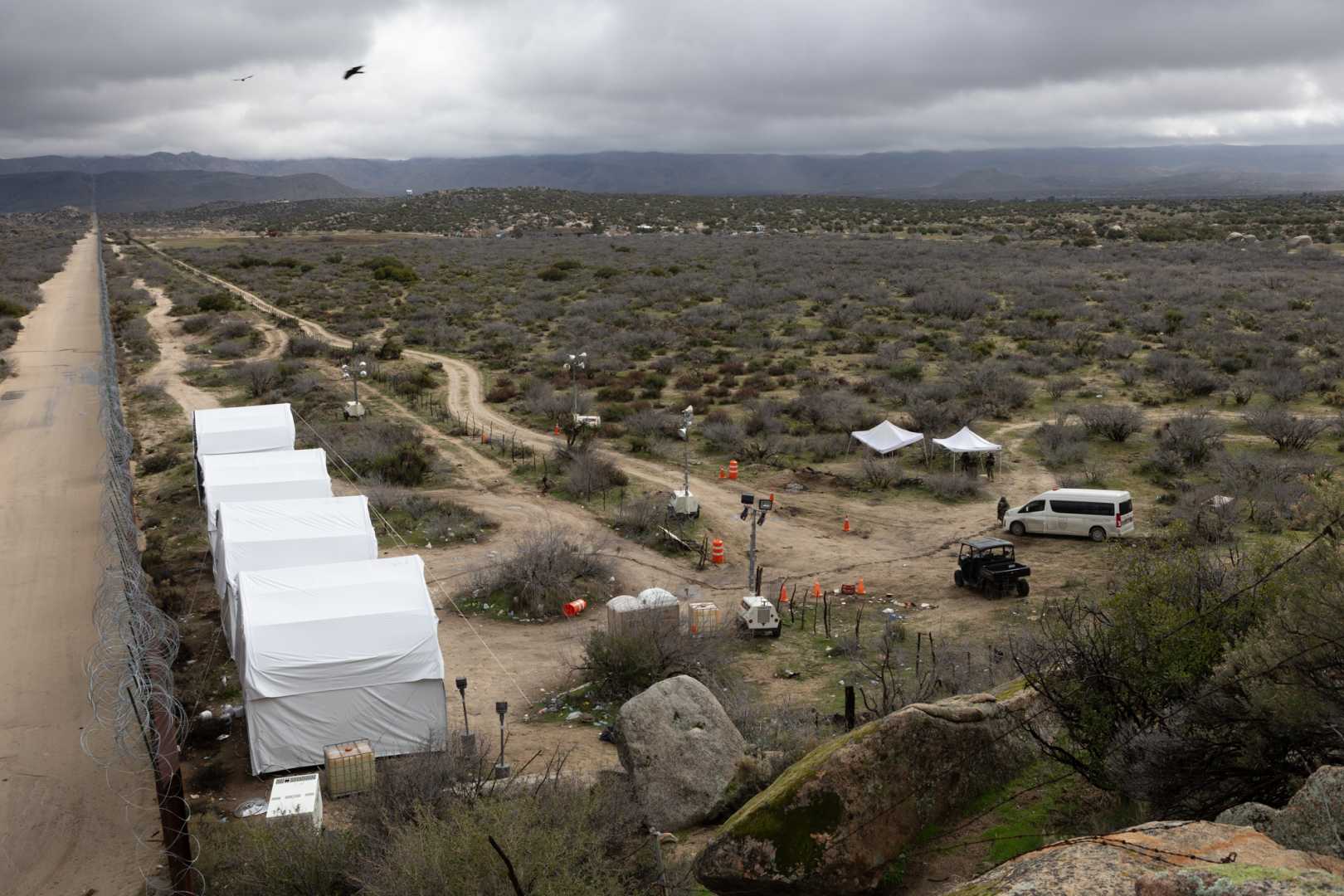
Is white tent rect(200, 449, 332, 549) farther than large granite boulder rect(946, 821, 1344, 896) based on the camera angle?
Yes

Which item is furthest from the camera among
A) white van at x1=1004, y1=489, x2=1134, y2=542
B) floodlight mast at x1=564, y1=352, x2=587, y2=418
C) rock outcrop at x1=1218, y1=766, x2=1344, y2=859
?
floodlight mast at x1=564, y1=352, x2=587, y2=418

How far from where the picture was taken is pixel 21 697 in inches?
615

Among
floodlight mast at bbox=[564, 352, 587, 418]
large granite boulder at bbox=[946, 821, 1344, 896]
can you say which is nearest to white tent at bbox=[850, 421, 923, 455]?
floodlight mast at bbox=[564, 352, 587, 418]

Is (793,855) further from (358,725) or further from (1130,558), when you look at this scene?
(358,725)

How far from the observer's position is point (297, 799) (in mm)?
11570

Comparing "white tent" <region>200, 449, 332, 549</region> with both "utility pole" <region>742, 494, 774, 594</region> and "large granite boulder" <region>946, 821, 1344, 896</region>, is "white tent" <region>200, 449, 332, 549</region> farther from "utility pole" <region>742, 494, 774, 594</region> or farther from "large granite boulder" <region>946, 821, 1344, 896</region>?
"large granite boulder" <region>946, 821, 1344, 896</region>

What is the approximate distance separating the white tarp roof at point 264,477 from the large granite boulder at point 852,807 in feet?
50.4

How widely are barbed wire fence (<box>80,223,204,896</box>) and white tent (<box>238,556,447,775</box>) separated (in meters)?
1.11

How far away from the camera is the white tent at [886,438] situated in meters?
28.2

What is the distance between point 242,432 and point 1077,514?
67.1 feet

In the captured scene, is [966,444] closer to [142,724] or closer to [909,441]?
[909,441]

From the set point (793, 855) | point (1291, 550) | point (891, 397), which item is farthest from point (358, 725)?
point (891, 397)

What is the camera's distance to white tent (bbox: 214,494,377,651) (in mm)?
17219

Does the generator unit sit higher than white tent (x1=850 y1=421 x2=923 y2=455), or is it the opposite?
white tent (x1=850 y1=421 x2=923 y2=455)
